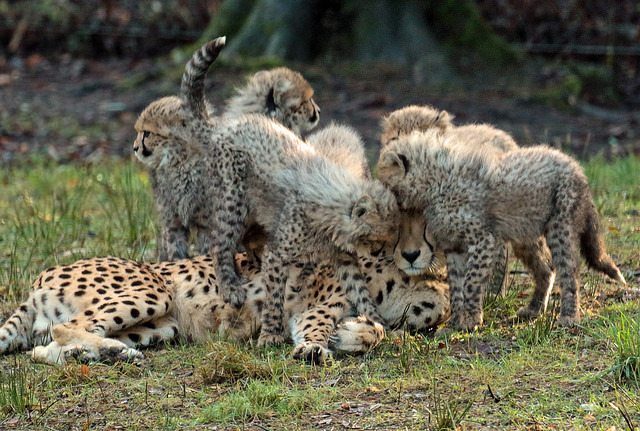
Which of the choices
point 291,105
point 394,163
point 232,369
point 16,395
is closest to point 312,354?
point 232,369

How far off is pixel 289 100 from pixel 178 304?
1.70m

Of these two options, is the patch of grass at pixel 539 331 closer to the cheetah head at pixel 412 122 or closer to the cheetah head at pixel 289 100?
the cheetah head at pixel 412 122

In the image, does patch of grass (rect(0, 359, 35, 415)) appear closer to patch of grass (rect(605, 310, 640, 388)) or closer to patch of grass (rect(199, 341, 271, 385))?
patch of grass (rect(199, 341, 271, 385))

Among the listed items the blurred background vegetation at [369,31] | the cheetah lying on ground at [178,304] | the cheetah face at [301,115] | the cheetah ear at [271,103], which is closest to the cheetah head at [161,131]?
the cheetah ear at [271,103]

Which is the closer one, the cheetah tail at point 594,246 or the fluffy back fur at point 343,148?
the cheetah tail at point 594,246

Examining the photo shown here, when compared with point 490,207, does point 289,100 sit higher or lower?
higher

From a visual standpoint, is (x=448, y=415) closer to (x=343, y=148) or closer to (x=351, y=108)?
(x=343, y=148)

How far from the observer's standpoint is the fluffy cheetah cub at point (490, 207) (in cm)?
416

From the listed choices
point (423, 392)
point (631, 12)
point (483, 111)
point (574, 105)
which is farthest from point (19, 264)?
point (631, 12)

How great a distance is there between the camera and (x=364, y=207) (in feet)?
13.9

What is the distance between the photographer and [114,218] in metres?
6.88

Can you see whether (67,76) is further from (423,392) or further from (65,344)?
(423,392)

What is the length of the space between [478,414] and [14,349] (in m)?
2.32

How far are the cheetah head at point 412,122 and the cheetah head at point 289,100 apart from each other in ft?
2.05
